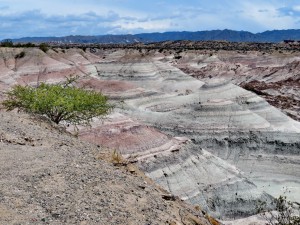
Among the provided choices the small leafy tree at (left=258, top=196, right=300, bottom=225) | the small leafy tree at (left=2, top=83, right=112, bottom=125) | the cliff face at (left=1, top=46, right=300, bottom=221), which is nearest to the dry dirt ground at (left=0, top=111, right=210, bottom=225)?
the small leafy tree at (left=258, top=196, right=300, bottom=225)

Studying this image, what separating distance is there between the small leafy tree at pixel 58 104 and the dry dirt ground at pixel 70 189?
5231 mm

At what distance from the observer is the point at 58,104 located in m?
21.6

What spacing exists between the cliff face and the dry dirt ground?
50.2 feet

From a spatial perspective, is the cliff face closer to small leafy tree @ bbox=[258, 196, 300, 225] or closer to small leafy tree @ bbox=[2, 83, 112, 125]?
small leafy tree @ bbox=[258, 196, 300, 225]

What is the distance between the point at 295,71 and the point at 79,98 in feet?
253

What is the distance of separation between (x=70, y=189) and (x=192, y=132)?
3283 cm

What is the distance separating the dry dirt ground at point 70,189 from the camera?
34.5ft

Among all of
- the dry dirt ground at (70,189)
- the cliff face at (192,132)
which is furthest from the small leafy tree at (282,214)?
the cliff face at (192,132)

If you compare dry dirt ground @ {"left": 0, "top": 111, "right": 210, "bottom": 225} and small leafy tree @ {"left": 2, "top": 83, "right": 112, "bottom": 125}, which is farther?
small leafy tree @ {"left": 2, "top": 83, "right": 112, "bottom": 125}

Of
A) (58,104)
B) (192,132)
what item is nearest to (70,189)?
(58,104)

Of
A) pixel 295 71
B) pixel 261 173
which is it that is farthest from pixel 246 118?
pixel 295 71

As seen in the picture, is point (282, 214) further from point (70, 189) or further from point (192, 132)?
point (192, 132)

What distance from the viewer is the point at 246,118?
4656 cm

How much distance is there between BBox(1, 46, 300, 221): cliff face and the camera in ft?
103
